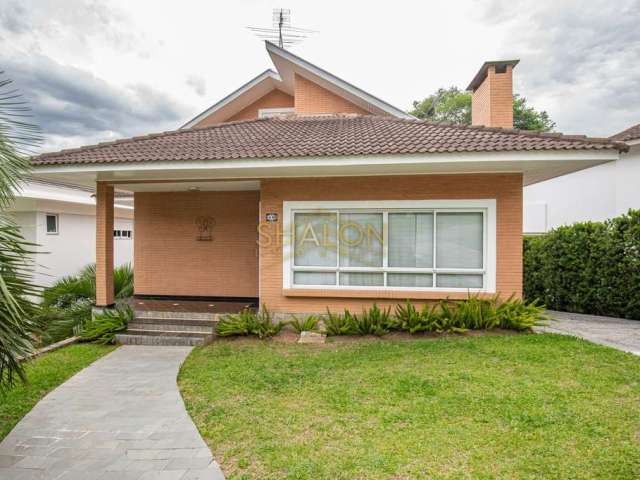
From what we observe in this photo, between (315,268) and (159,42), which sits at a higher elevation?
(159,42)

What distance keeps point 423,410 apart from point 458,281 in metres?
4.64

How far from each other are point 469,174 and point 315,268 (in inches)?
166

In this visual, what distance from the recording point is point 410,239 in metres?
9.12

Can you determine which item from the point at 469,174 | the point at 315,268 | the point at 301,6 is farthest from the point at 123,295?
the point at 301,6

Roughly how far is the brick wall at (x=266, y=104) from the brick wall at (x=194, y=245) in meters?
4.40

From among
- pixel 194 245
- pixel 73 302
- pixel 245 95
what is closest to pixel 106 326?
pixel 73 302

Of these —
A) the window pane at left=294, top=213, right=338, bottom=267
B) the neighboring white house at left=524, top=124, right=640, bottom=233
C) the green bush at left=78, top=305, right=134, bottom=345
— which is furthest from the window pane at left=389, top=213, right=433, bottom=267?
the neighboring white house at left=524, top=124, right=640, bottom=233

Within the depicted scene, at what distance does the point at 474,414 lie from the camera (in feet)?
15.8

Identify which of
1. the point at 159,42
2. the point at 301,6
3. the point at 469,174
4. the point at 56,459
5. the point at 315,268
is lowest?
the point at 56,459

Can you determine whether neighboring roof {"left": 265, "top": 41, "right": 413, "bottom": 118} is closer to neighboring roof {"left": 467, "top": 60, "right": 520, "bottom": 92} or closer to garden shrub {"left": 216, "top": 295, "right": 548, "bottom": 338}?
neighboring roof {"left": 467, "top": 60, "right": 520, "bottom": 92}

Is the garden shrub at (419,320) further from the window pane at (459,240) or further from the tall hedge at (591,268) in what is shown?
the tall hedge at (591,268)

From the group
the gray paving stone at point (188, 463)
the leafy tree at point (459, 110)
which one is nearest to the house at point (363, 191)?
the gray paving stone at point (188, 463)

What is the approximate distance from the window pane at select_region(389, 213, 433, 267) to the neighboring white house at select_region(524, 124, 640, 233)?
10.3 m

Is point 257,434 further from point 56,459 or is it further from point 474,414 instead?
point 474,414
